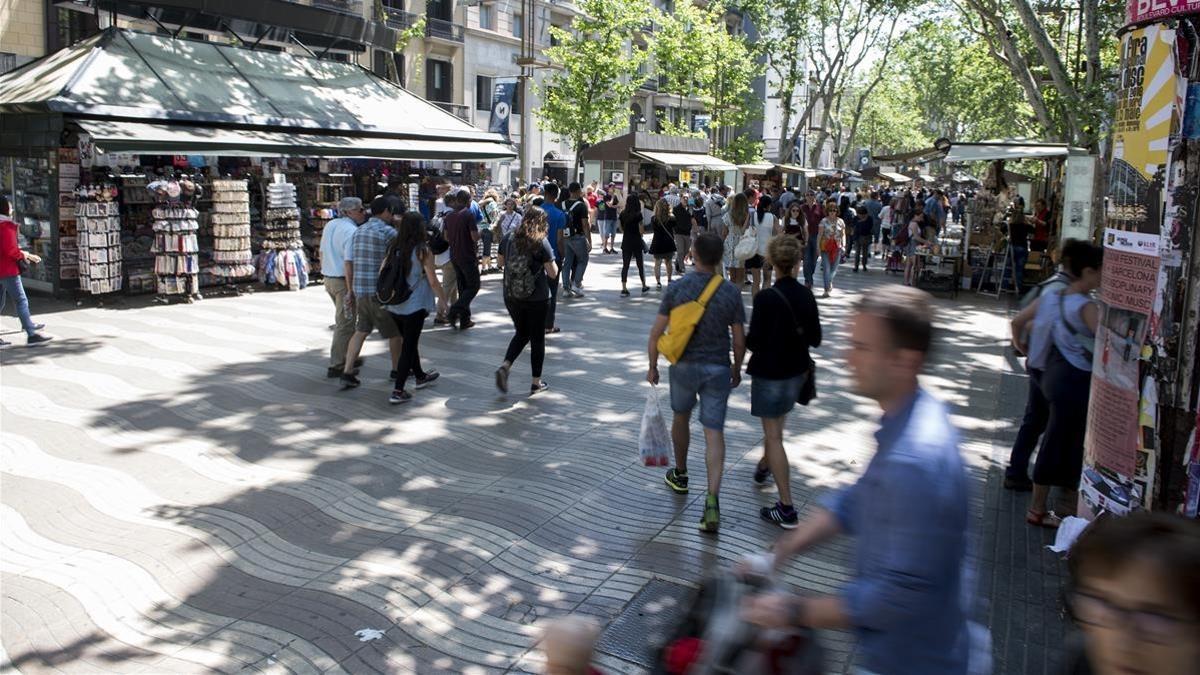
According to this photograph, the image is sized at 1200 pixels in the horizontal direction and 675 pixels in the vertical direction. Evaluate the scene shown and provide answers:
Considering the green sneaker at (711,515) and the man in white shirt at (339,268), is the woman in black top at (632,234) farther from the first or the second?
the green sneaker at (711,515)

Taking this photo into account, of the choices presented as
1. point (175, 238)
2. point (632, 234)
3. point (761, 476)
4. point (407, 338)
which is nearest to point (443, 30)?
point (632, 234)

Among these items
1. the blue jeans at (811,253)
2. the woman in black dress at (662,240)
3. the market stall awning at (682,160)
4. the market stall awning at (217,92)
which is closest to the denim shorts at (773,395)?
the woman in black dress at (662,240)

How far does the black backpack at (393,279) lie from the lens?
793cm

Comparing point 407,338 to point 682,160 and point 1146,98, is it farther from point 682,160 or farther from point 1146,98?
point 682,160

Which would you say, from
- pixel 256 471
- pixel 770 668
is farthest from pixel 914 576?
pixel 256 471

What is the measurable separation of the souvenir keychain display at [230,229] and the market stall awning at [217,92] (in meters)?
0.88

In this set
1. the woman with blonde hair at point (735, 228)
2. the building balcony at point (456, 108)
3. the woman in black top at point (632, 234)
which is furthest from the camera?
the building balcony at point (456, 108)

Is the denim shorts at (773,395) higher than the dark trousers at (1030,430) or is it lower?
higher

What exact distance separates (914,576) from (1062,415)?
153 inches

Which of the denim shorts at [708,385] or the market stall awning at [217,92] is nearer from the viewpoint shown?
the denim shorts at [708,385]

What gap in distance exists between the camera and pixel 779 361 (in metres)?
5.51

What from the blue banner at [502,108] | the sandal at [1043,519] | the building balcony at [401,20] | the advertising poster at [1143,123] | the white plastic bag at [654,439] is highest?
the building balcony at [401,20]

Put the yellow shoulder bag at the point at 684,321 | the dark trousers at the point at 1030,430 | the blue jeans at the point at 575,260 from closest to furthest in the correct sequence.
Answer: the yellow shoulder bag at the point at 684,321, the dark trousers at the point at 1030,430, the blue jeans at the point at 575,260

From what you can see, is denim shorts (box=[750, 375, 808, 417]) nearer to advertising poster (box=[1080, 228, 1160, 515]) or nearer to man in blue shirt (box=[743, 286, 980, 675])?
advertising poster (box=[1080, 228, 1160, 515])
